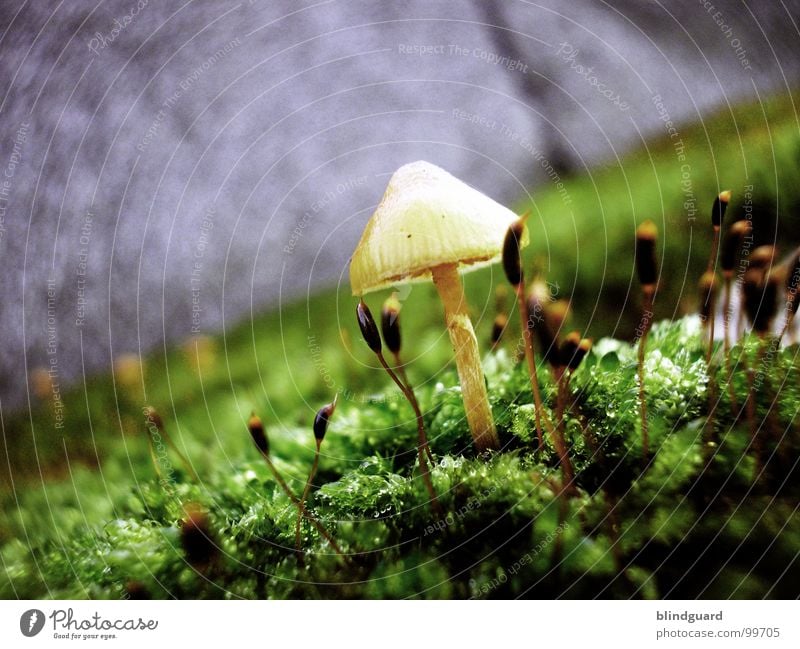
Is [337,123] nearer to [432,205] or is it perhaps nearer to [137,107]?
[137,107]

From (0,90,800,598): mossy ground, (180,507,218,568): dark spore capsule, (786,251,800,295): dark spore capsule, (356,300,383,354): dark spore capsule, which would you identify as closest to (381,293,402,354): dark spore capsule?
(356,300,383,354): dark spore capsule

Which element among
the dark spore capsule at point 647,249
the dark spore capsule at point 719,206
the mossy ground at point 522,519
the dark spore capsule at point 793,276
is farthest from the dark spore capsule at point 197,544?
the dark spore capsule at point 793,276

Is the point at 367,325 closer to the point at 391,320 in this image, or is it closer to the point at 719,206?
the point at 391,320

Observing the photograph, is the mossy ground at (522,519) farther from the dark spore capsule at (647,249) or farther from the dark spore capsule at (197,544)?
the dark spore capsule at (647,249)

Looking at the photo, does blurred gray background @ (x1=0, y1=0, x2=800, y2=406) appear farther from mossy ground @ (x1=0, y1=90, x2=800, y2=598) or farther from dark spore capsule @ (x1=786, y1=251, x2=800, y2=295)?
dark spore capsule @ (x1=786, y1=251, x2=800, y2=295)
